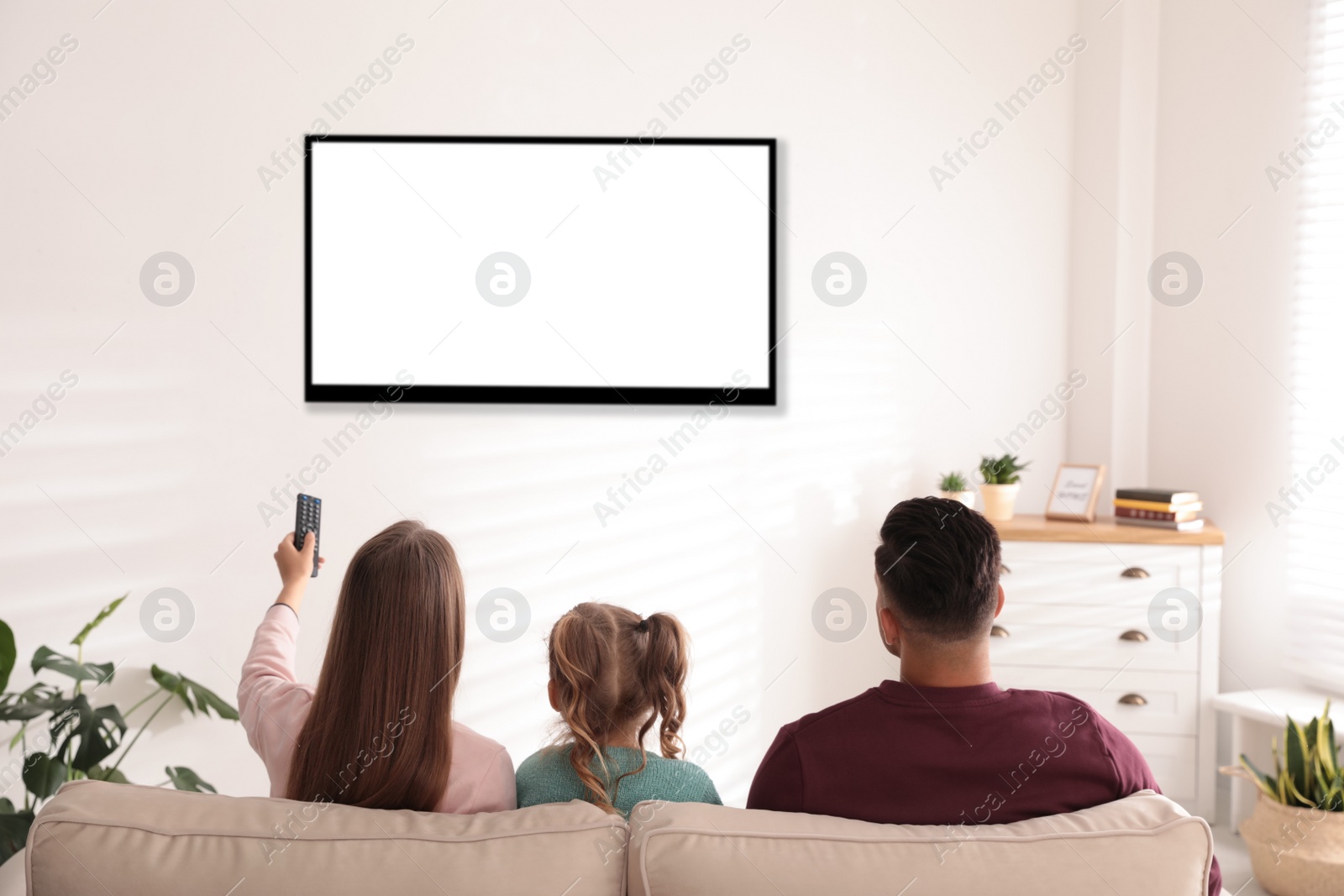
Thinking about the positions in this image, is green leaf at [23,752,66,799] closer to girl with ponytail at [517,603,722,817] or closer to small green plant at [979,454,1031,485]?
girl with ponytail at [517,603,722,817]

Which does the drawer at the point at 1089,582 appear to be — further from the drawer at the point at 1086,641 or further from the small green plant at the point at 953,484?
the small green plant at the point at 953,484

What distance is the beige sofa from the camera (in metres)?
1.03

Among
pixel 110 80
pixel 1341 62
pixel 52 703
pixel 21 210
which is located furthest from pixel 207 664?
pixel 1341 62

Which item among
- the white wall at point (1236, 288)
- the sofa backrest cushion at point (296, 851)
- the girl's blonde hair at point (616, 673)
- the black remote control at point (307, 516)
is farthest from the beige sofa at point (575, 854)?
the white wall at point (1236, 288)

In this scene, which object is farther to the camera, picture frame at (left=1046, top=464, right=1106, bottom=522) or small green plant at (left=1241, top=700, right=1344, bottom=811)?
picture frame at (left=1046, top=464, right=1106, bottom=522)

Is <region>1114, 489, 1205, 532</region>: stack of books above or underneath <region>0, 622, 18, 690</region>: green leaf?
above

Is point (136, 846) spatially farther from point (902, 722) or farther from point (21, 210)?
point (21, 210)

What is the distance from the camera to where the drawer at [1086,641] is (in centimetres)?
289

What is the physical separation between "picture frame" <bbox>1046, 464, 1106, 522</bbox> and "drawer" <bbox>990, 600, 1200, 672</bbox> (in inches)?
13.0

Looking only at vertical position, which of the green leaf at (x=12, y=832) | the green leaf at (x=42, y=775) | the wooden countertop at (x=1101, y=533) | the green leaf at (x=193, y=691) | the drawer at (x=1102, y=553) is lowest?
the green leaf at (x=12, y=832)

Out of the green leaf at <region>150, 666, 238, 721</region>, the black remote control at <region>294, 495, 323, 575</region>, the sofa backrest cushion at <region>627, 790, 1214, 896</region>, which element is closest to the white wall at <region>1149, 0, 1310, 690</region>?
the sofa backrest cushion at <region>627, 790, 1214, 896</region>

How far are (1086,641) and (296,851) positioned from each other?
2.55 m

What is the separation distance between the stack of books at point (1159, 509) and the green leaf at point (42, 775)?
3118mm

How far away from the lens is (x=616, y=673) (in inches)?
58.9
